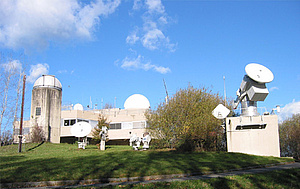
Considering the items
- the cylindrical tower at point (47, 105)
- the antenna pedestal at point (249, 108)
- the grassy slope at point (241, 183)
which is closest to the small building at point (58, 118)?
the cylindrical tower at point (47, 105)

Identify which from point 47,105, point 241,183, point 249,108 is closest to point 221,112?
point 249,108

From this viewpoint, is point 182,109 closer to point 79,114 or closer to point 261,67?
point 261,67

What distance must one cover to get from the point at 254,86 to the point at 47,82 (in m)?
29.8

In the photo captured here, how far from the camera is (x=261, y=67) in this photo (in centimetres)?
2561

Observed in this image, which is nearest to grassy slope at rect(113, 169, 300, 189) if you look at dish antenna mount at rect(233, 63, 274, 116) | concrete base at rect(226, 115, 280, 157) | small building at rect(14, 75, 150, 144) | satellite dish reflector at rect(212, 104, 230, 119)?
satellite dish reflector at rect(212, 104, 230, 119)

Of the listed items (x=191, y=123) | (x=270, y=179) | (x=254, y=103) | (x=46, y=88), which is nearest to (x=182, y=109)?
(x=191, y=123)

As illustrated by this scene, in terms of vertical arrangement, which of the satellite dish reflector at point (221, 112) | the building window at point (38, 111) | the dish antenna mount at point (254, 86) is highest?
the dish antenna mount at point (254, 86)

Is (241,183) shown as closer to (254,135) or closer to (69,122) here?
(254,135)

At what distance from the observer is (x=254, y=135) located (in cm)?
2388

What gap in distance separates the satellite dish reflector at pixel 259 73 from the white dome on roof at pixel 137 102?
32.7 meters

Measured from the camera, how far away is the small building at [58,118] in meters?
41.2

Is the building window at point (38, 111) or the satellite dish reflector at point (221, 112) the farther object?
the building window at point (38, 111)

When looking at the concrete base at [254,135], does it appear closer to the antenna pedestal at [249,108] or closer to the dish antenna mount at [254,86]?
the antenna pedestal at [249,108]

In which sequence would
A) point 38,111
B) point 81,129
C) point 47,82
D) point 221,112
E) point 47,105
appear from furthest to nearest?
point 47,82, point 47,105, point 38,111, point 81,129, point 221,112
